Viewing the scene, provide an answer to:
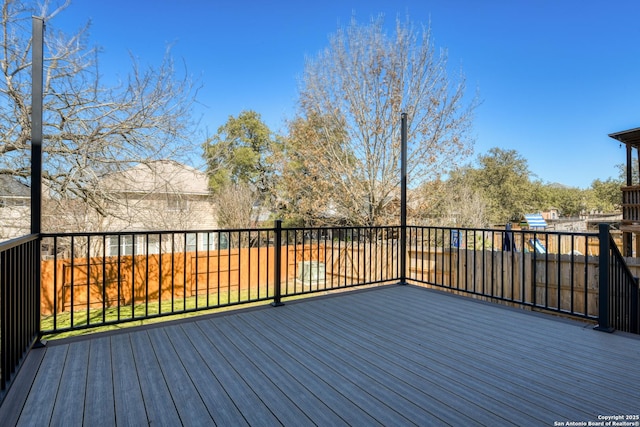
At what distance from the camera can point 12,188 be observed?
506cm

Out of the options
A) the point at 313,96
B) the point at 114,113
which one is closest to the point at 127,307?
the point at 114,113

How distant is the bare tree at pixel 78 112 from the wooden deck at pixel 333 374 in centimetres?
345

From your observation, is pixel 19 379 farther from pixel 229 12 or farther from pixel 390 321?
pixel 229 12

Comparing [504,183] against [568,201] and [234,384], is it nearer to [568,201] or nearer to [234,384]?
[568,201]

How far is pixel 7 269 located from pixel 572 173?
29.3m

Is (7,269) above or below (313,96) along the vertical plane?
below

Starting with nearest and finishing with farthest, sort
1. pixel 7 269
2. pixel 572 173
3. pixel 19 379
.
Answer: pixel 7 269
pixel 19 379
pixel 572 173

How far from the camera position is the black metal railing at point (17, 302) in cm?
170

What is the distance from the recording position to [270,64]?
1116 centimetres

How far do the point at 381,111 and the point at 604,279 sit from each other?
20.9 feet

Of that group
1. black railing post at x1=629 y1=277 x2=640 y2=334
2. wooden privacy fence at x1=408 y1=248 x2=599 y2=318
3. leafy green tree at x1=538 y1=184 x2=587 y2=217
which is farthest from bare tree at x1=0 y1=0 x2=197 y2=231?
leafy green tree at x1=538 y1=184 x2=587 y2=217

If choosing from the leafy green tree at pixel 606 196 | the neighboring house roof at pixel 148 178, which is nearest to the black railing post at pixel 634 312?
the neighboring house roof at pixel 148 178

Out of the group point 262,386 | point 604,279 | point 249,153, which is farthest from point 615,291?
point 249,153

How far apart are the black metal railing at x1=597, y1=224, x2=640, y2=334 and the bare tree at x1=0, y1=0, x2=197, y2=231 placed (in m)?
5.79
